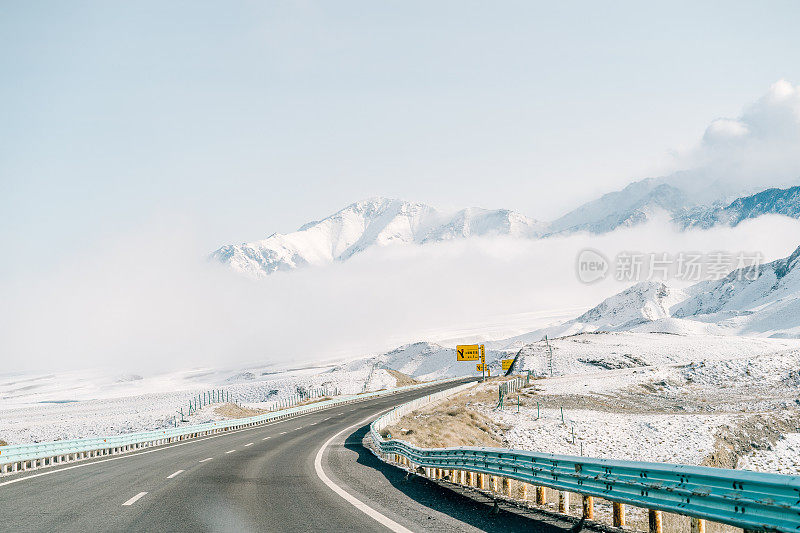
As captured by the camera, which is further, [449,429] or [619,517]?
[449,429]

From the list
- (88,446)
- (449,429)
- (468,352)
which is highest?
(88,446)

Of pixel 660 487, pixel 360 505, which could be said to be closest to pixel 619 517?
pixel 660 487

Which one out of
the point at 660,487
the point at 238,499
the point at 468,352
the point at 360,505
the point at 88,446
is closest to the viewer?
the point at 660,487

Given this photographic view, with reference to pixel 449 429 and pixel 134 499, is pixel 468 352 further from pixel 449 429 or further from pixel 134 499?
pixel 134 499

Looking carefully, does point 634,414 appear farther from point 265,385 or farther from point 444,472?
point 265,385

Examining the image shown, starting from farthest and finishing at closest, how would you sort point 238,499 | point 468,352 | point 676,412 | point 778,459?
point 468,352 → point 676,412 → point 778,459 → point 238,499

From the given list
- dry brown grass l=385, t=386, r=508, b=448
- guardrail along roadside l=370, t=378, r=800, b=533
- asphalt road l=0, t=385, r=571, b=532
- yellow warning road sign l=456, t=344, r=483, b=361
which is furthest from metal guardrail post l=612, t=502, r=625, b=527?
yellow warning road sign l=456, t=344, r=483, b=361

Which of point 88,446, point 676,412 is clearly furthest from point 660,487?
point 676,412

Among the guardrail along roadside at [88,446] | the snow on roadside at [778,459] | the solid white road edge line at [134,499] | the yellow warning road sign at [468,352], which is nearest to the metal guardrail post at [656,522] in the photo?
the solid white road edge line at [134,499]

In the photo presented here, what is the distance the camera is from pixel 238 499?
1192cm

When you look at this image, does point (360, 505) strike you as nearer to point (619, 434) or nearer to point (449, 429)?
point (449, 429)

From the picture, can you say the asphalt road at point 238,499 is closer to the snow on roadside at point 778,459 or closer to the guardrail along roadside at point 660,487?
the guardrail along roadside at point 660,487

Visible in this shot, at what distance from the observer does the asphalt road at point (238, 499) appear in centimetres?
912

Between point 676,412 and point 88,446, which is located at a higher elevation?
Result: point 88,446
